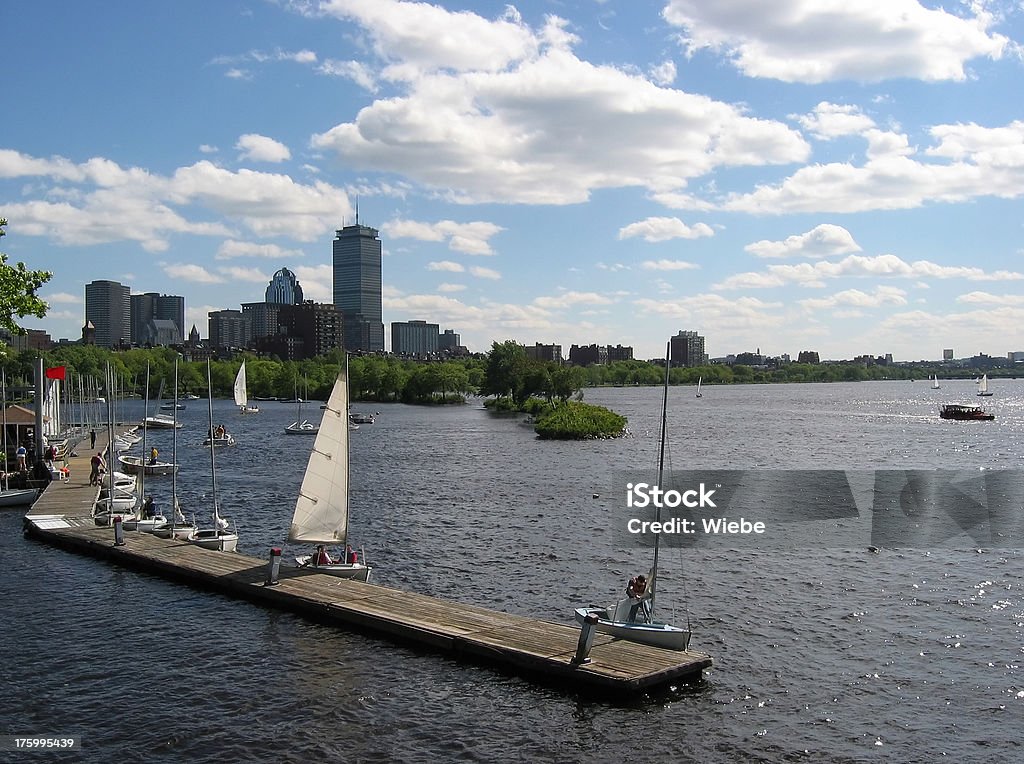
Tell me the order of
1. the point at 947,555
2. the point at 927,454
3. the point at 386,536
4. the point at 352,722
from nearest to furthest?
1. the point at 352,722
2. the point at 947,555
3. the point at 386,536
4. the point at 927,454

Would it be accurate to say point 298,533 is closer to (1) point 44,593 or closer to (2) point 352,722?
(1) point 44,593

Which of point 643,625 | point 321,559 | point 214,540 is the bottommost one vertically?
point 214,540

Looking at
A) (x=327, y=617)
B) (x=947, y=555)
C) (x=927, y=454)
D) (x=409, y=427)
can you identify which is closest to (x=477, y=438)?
(x=409, y=427)

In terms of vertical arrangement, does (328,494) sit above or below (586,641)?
above

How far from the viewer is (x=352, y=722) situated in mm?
22625

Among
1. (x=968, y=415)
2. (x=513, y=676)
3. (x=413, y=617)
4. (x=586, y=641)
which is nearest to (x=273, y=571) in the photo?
(x=413, y=617)

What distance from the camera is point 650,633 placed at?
86.6 feet

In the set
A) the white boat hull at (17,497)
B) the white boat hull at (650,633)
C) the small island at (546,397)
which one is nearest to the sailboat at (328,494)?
the white boat hull at (650,633)

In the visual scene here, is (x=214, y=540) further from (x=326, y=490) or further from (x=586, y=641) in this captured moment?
(x=586, y=641)

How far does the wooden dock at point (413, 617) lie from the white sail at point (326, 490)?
1.50 meters

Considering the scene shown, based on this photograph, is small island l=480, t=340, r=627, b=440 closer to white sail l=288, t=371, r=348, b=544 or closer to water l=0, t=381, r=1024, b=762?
water l=0, t=381, r=1024, b=762

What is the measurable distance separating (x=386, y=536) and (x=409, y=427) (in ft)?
293

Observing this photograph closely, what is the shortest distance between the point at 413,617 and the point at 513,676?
482cm

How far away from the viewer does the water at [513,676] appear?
859 inches
